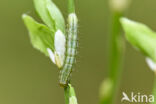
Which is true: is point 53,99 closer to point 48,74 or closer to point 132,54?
point 48,74

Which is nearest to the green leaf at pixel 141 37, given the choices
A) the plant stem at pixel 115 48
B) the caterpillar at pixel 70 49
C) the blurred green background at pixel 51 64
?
the caterpillar at pixel 70 49

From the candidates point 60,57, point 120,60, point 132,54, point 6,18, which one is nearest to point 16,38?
point 6,18

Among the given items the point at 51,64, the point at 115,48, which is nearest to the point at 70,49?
the point at 115,48

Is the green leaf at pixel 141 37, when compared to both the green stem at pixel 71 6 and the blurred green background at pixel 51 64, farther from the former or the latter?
the blurred green background at pixel 51 64

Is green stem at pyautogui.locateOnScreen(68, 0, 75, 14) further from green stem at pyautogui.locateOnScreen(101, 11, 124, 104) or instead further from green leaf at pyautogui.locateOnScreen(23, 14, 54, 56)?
green stem at pyautogui.locateOnScreen(101, 11, 124, 104)

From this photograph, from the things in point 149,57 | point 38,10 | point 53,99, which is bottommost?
point 149,57

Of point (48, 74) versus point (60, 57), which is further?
point (48, 74)
